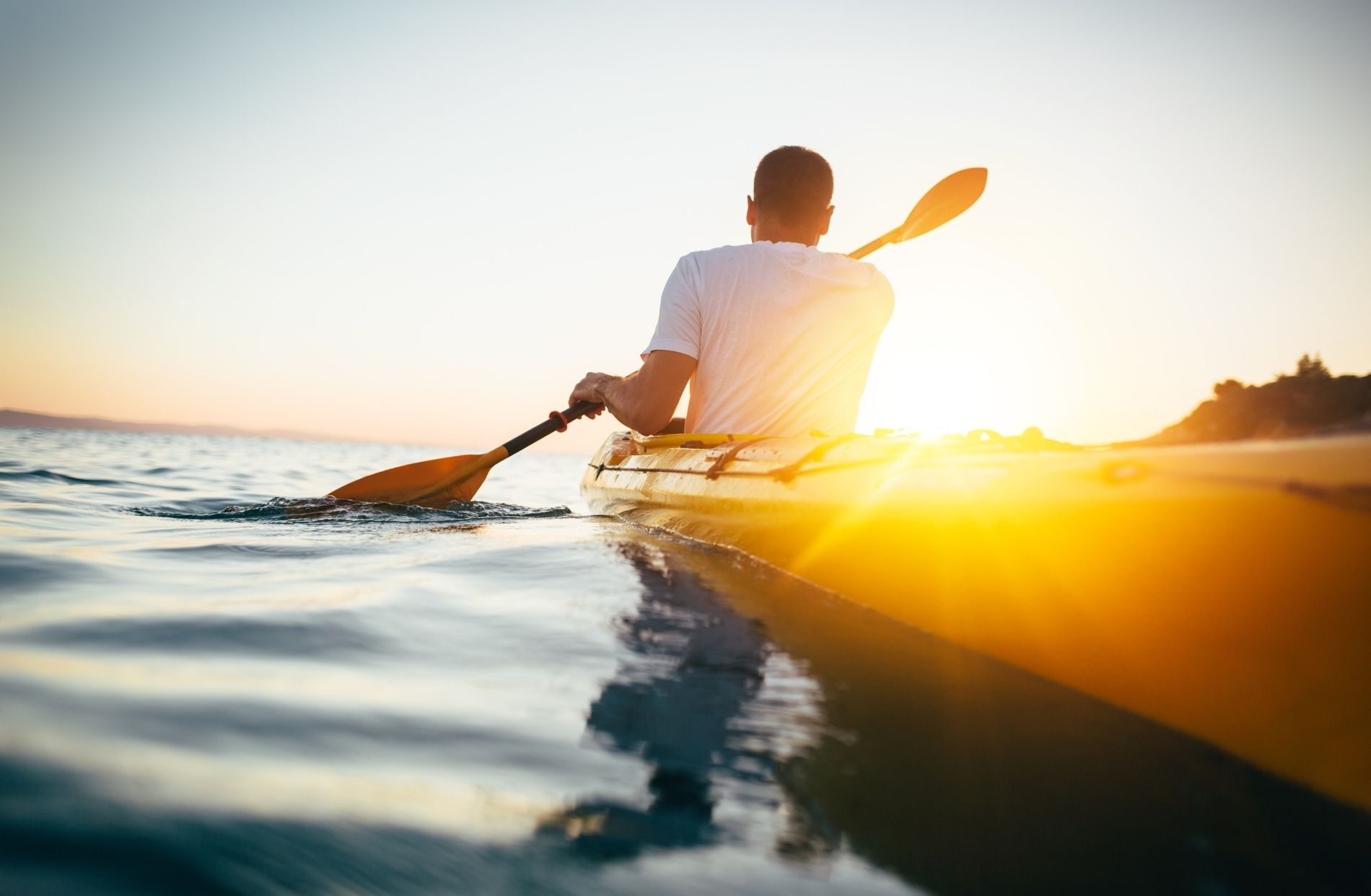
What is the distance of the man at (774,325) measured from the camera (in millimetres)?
3396

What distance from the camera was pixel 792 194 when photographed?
3.66 m

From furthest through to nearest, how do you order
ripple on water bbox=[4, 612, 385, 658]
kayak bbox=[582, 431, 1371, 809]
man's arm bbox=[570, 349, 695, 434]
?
man's arm bbox=[570, 349, 695, 434] → ripple on water bbox=[4, 612, 385, 658] → kayak bbox=[582, 431, 1371, 809]

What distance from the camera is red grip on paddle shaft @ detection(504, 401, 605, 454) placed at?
5.13 metres

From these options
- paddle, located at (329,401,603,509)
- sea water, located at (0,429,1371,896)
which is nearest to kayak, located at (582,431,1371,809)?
sea water, located at (0,429,1371,896)

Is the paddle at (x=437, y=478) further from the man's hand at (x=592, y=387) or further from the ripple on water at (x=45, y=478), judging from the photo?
the ripple on water at (x=45, y=478)

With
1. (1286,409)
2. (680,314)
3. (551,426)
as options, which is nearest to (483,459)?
(551,426)

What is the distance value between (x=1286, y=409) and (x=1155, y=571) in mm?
419

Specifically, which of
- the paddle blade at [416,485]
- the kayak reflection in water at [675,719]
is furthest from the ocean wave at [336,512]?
the kayak reflection in water at [675,719]

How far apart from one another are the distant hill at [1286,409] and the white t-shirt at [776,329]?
1.83 m

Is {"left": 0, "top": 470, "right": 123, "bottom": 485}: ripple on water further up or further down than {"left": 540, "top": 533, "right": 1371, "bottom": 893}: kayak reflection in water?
further up

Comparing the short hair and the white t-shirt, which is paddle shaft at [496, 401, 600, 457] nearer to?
the white t-shirt

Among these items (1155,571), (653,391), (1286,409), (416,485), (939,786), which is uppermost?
(653,391)

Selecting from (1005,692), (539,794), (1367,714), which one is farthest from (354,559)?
(1367,714)

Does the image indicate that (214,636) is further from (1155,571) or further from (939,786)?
(1155,571)
